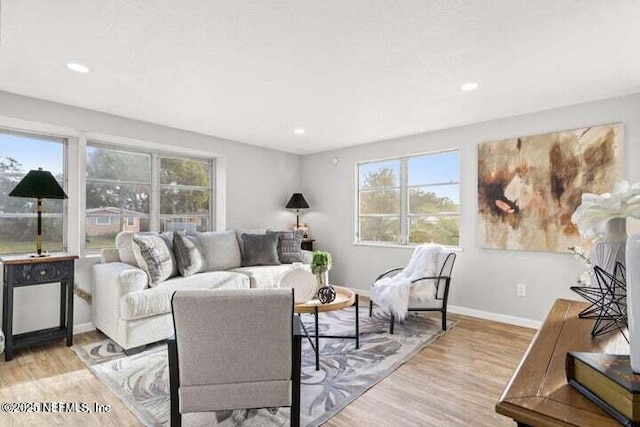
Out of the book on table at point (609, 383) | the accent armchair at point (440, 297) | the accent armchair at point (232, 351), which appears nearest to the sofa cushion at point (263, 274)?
the accent armchair at point (440, 297)

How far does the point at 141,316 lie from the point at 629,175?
4.49m

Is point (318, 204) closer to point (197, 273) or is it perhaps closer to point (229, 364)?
point (197, 273)

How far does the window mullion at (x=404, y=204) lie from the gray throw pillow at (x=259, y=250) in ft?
5.76

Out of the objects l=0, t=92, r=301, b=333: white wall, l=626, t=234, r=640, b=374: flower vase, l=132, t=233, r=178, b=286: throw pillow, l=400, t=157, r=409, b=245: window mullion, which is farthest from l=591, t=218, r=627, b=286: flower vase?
l=0, t=92, r=301, b=333: white wall

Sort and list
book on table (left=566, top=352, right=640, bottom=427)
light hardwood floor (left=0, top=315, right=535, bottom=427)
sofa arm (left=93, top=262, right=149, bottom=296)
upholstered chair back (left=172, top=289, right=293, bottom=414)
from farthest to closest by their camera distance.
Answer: sofa arm (left=93, top=262, right=149, bottom=296) < light hardwood floor (left=0, top=315, right=535, bottom=427) < upholstered chair back (left=172, top=289, right=293, bottom=414) < book on table (left=566, top=352, right=640, bottom=427)

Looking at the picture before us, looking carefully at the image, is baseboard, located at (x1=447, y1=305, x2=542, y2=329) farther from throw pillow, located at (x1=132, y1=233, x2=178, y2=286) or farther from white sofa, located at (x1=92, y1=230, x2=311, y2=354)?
throw pillow, located at (x1=132, y1=233, x2=178, y2=286)

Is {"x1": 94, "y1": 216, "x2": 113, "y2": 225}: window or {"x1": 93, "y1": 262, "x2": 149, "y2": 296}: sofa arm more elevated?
{"x1": 94, "y1": 216, "x2": 113, "y2": 225}: window

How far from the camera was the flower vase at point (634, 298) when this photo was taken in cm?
64

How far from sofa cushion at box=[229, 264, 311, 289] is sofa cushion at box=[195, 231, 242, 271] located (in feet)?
0.46

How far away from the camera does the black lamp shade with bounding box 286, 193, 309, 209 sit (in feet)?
17.3

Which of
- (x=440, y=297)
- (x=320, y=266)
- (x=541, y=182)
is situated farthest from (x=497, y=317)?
(x=320, y=266)

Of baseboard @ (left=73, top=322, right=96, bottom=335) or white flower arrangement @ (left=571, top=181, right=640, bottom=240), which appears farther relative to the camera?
baseboard @ (left=73, top=322, right=96, bottom=335)

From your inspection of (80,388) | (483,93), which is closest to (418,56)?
(483,93)

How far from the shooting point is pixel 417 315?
3.96 m
